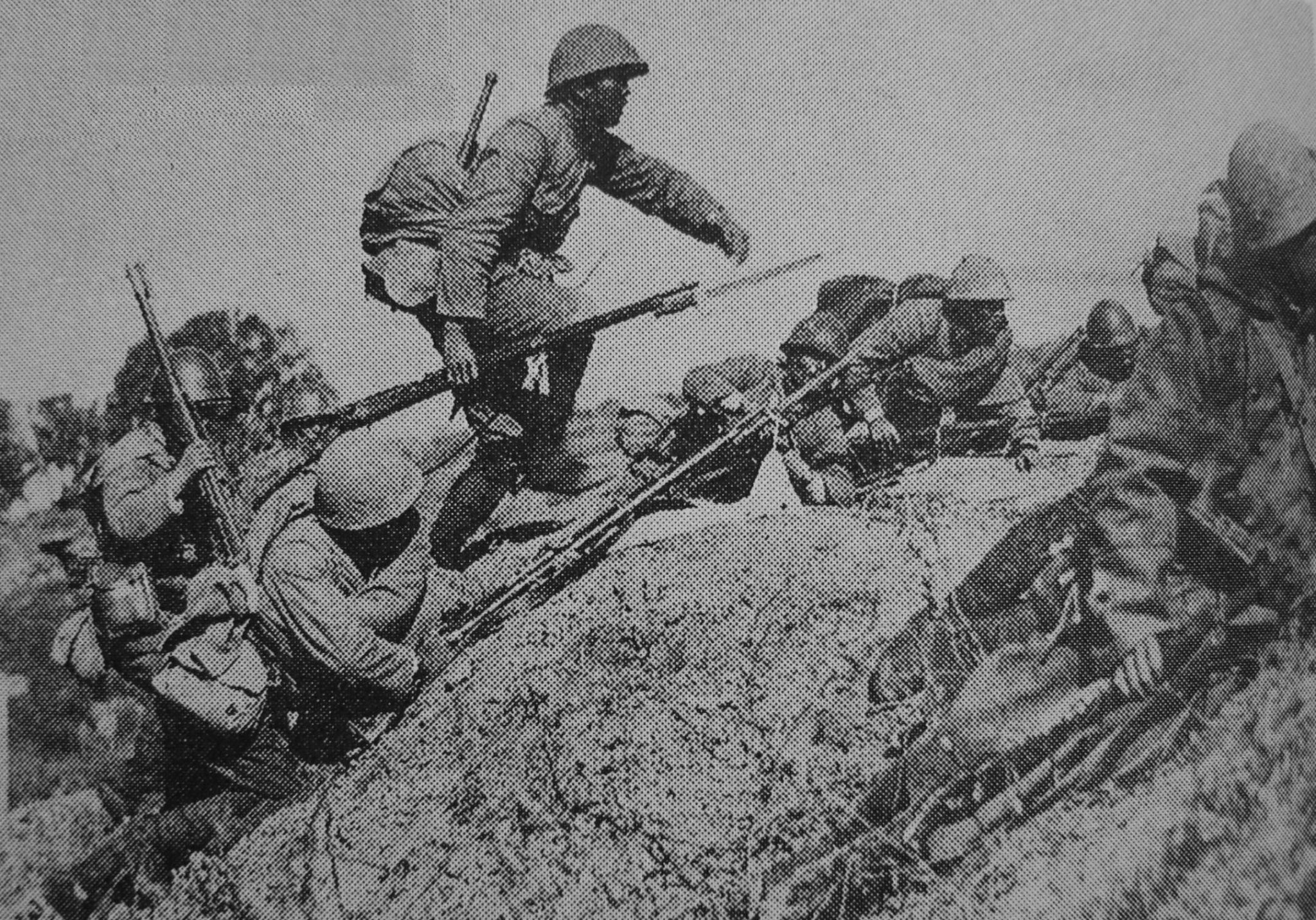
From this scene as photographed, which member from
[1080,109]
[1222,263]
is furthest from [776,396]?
[1222,263]

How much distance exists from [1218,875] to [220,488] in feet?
10.0

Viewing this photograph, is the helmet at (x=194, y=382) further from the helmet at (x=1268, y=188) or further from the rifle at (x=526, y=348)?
the helmet at (x=1268, y=188)

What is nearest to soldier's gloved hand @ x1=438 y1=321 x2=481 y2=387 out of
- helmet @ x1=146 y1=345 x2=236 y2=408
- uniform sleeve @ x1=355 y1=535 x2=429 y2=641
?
uniform sleeve @ x1=355 y1=535 x2=429 y2=641

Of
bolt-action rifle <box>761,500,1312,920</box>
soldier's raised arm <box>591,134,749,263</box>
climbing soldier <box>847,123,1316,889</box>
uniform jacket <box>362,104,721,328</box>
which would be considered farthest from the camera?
climbing soldier <box>847,123,1316,889</box>

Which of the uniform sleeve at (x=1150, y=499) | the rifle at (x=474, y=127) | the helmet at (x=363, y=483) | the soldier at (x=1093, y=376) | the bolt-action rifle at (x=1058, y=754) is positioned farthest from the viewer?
the soldier at (x=1093, y=376)

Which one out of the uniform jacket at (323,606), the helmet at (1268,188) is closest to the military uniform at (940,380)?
the helmet at (1268,188)

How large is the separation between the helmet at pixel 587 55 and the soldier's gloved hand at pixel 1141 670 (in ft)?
7.69

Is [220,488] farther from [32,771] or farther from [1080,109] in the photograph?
[1080,109]

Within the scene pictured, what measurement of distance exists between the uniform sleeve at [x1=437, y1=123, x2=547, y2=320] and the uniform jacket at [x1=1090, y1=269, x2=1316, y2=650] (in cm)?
204

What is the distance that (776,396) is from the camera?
122 inches

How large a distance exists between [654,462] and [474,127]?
100 cm

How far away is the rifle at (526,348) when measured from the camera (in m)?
2.49

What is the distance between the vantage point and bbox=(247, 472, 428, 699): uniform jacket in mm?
2373

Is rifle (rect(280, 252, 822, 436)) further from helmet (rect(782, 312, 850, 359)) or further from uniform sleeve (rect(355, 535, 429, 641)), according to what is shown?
uniform sleeve (rect(355, 535, 429, 641))
